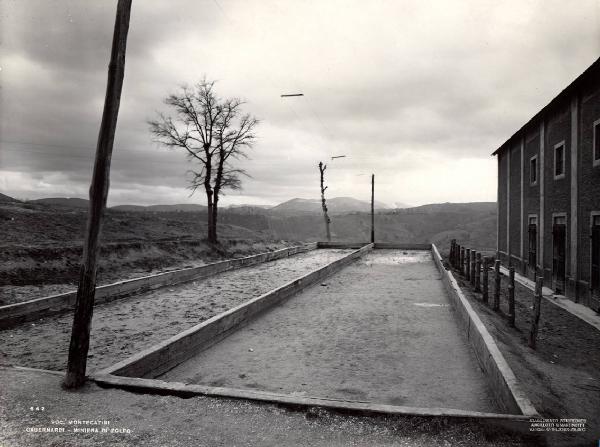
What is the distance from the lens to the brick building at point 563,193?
38.0 ft

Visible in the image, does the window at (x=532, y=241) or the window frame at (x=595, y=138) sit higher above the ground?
the window frame at (x=595, y=138)

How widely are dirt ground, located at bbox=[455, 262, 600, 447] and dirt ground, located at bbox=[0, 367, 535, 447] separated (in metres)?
1.04

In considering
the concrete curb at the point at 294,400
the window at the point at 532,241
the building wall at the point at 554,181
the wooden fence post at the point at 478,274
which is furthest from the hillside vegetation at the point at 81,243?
the building wall at the point at 554,181

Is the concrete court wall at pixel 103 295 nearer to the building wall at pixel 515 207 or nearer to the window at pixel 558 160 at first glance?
the window at pixel 558 160

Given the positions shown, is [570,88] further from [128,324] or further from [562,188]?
[128,324]

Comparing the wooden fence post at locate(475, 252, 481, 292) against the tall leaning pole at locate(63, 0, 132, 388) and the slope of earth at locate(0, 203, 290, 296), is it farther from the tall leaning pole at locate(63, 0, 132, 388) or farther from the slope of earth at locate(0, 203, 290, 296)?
the tall leaning pole at locate(63, 0, 132, 388)

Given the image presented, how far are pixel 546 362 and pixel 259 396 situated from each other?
5.59 m

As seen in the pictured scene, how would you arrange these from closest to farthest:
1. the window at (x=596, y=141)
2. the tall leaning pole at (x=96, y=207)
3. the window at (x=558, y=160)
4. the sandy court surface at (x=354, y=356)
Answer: the tall leaning pole at (x=96, y=207)
the sandy court surface at (x=354, y=356)
the window at (x=596, y=141)
the window at (x=558, y=160)

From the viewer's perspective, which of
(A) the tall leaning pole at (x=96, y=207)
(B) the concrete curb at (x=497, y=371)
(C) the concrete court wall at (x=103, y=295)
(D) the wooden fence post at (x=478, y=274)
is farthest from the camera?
(D) the wooden fence post at (x=478, y=274)

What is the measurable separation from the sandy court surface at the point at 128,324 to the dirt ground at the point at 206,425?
5.40 ft

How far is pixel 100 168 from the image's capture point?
15.5 feet

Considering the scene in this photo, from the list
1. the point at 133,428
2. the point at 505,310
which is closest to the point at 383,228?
the point at 505,310

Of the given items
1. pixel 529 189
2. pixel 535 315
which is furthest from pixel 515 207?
pixel 535 315

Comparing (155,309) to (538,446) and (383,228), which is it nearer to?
(538,446)
